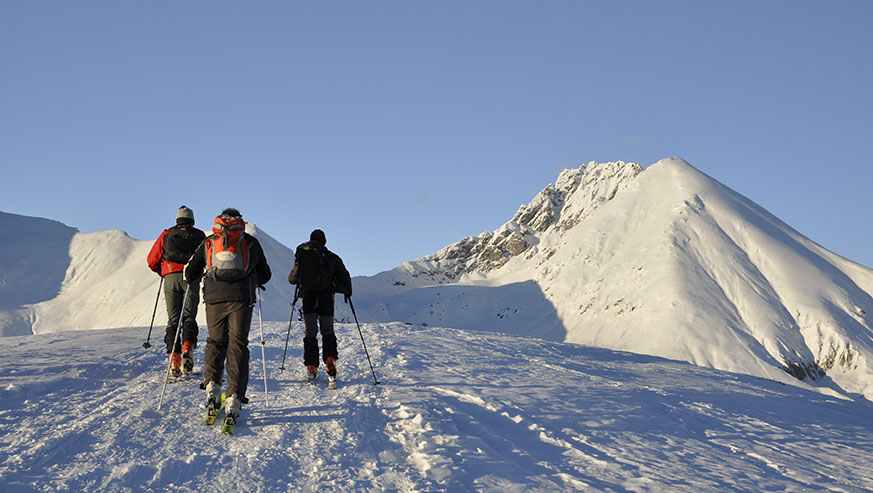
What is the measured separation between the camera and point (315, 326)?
958 centimetres

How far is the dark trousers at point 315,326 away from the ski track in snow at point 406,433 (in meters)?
0.55

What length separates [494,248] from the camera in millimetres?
112188

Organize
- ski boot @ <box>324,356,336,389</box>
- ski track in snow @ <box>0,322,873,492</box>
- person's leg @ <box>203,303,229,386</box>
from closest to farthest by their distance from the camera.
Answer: ski track in snow @ <box>0,322,873,492</box>, person's leg @ <box>203,303,229,386</box>, ski boot @ <box>324,356,336,389</box>

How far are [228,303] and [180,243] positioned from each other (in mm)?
2882

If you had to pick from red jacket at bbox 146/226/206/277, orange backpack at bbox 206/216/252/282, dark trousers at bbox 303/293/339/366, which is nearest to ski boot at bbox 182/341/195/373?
red jacket at bbox 146/226/206/277

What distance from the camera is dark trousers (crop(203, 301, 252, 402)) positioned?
6.69 metres

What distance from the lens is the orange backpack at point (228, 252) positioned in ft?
22.5

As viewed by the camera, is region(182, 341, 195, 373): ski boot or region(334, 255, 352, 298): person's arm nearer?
region(182, 341, 195, 373): ski boot

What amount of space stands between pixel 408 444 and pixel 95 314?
63.5 m

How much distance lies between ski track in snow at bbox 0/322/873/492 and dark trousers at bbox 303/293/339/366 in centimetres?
55

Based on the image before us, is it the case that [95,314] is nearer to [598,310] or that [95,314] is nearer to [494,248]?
[598,310]

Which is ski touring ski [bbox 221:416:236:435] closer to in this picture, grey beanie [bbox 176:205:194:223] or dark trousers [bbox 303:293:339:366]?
dark trousers [bbox 303:293:339:366]

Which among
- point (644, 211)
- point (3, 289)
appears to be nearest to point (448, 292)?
point (644, 211)

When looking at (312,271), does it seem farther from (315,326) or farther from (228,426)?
(228,426)
